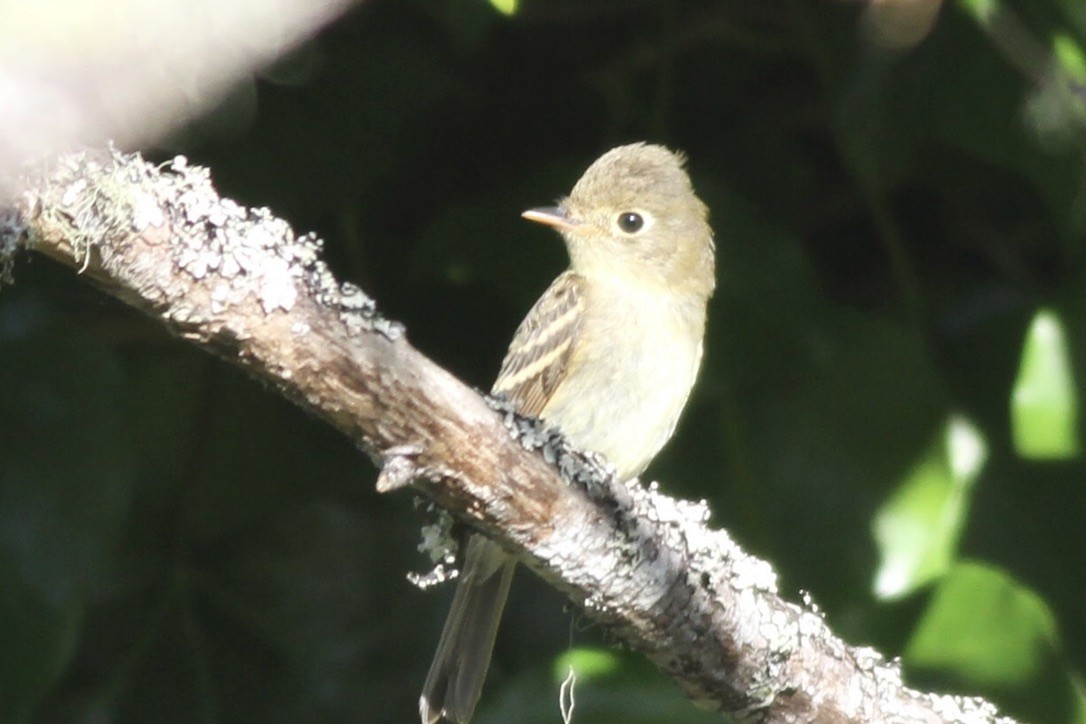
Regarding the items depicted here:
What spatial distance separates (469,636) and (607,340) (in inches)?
30.7

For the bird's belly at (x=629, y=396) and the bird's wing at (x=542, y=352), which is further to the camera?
the bird's wing at (x=542, y=352)

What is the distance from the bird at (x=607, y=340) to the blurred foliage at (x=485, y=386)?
0.38 ft

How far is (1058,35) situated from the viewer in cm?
304

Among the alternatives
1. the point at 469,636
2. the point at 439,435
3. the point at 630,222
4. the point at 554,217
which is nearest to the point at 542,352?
the point at 554,217

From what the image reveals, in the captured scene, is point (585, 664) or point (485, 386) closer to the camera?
point (585, 664)

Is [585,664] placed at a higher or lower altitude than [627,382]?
→ lower

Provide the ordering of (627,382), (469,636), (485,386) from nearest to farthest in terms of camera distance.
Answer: (469,636) < (627,382) < (485,386)

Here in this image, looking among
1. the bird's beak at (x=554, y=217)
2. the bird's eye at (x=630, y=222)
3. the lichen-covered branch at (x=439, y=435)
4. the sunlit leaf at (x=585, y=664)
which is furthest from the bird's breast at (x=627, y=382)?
the lichen-covered branch at (x=439, y=435)

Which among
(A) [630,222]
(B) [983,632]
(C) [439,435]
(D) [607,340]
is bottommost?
(C) [439,435]

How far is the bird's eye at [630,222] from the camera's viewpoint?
149 inches

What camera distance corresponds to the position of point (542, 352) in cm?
349

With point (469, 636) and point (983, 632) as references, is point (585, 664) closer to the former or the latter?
point (469, 636)

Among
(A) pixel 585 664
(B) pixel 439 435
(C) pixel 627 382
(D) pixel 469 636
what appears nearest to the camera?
(B) pixel 439 435

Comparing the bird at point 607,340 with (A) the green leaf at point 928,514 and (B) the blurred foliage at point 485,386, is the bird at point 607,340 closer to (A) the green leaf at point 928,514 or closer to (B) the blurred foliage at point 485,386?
(B) the blurred foliage at point 485,386
